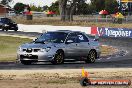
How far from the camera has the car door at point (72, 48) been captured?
63.5 feet

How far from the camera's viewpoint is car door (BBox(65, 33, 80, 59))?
19356mm

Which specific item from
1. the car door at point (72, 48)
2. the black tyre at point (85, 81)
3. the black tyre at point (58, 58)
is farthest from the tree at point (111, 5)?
the black tyre at point (85, 81)

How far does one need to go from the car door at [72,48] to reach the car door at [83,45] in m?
0.17

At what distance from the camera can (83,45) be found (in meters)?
20.1

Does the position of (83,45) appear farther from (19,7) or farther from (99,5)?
(99,5)

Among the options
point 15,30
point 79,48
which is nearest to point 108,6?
point 15,30

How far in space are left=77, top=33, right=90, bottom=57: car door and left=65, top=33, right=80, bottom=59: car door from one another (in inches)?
6.8

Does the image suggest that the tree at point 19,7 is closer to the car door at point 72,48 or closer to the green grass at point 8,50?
the green grass at point 8,50

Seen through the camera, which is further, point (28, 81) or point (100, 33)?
point (100, 33)

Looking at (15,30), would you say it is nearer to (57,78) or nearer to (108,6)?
(57,78)

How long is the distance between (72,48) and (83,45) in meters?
0.67

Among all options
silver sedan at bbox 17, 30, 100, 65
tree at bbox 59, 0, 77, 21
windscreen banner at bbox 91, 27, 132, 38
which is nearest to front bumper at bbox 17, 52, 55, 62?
silver sedan at bbox 17, 30, 100, 65

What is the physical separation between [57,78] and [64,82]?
108 cm

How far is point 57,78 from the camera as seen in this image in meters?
14.1
